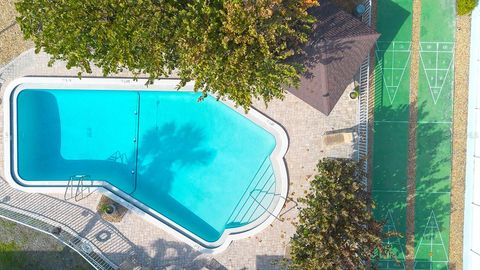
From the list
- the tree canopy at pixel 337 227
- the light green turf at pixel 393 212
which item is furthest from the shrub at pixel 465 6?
the tree canopy at pixel 337 227

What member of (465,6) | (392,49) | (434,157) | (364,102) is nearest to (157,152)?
(364,102)

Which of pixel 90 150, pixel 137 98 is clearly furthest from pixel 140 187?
pixel 137 98

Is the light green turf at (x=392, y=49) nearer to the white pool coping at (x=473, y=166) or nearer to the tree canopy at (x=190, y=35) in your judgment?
the white pool coping at (x=473, y=166)

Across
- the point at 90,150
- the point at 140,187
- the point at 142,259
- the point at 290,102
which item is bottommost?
the point at 142,259

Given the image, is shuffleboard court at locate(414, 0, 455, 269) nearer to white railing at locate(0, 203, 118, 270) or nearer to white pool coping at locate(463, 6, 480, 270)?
white pool coping at locate(463, 6, 480, 270)

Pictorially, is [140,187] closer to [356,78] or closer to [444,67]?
[356,78]

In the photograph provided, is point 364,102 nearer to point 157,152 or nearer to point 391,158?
point 391,158
